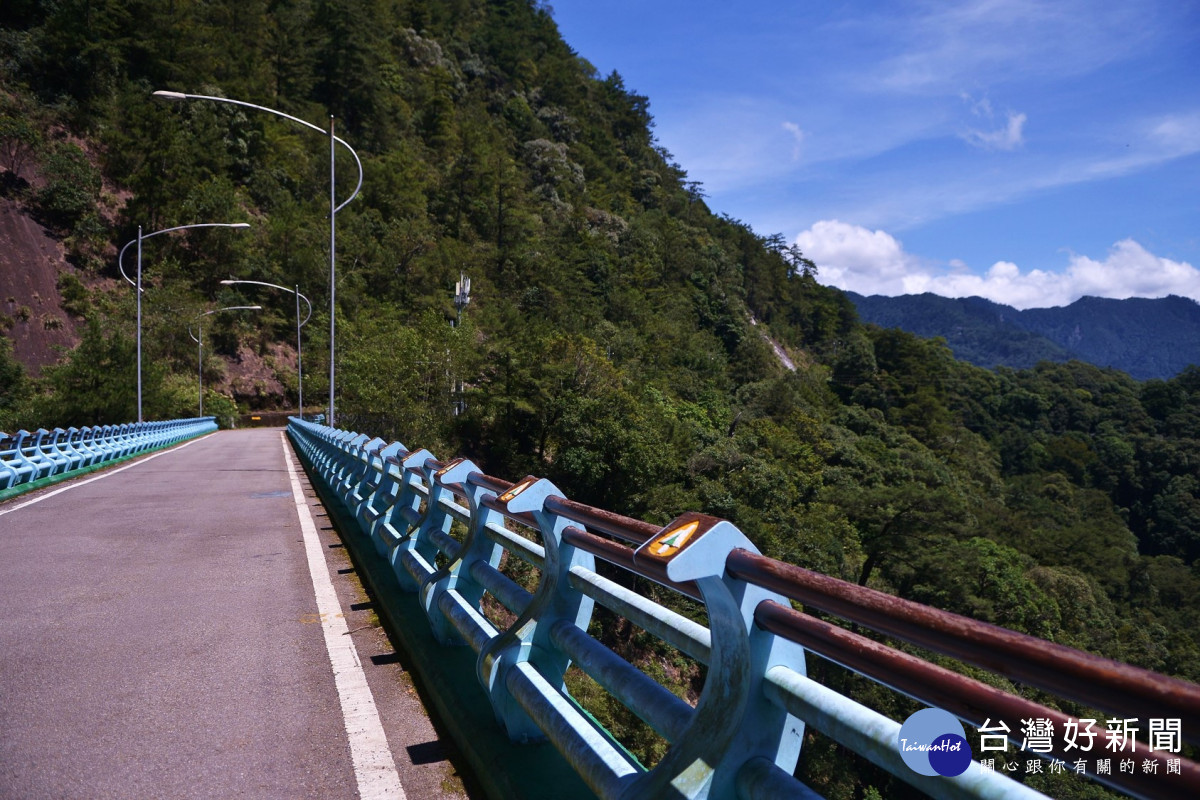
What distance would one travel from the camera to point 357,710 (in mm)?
4598

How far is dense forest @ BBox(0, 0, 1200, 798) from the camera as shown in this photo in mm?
44750

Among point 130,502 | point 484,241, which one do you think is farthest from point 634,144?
point 130,502

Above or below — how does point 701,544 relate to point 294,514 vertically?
above

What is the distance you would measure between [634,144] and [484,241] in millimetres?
72285

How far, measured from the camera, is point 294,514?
1273 centimetres

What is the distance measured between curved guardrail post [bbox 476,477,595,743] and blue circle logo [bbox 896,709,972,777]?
1.90 meters

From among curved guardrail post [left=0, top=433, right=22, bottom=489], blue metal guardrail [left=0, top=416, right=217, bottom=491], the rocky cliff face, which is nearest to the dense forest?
the rocky cliff face

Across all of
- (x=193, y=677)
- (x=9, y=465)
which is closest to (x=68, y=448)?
(x=9, y=465)

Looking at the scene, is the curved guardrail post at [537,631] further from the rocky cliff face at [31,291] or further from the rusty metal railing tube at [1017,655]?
the rocky cliff face at [31,291]

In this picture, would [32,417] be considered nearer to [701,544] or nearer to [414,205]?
[701,544]

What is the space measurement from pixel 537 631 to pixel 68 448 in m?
19.3

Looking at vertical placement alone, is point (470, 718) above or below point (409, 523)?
below

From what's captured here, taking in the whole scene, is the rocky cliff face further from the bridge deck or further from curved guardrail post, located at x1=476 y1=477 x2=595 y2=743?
curved guardrail post, located at x1=476 y1=477 x2=595 y2=743

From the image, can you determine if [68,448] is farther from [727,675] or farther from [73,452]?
[727,675]
